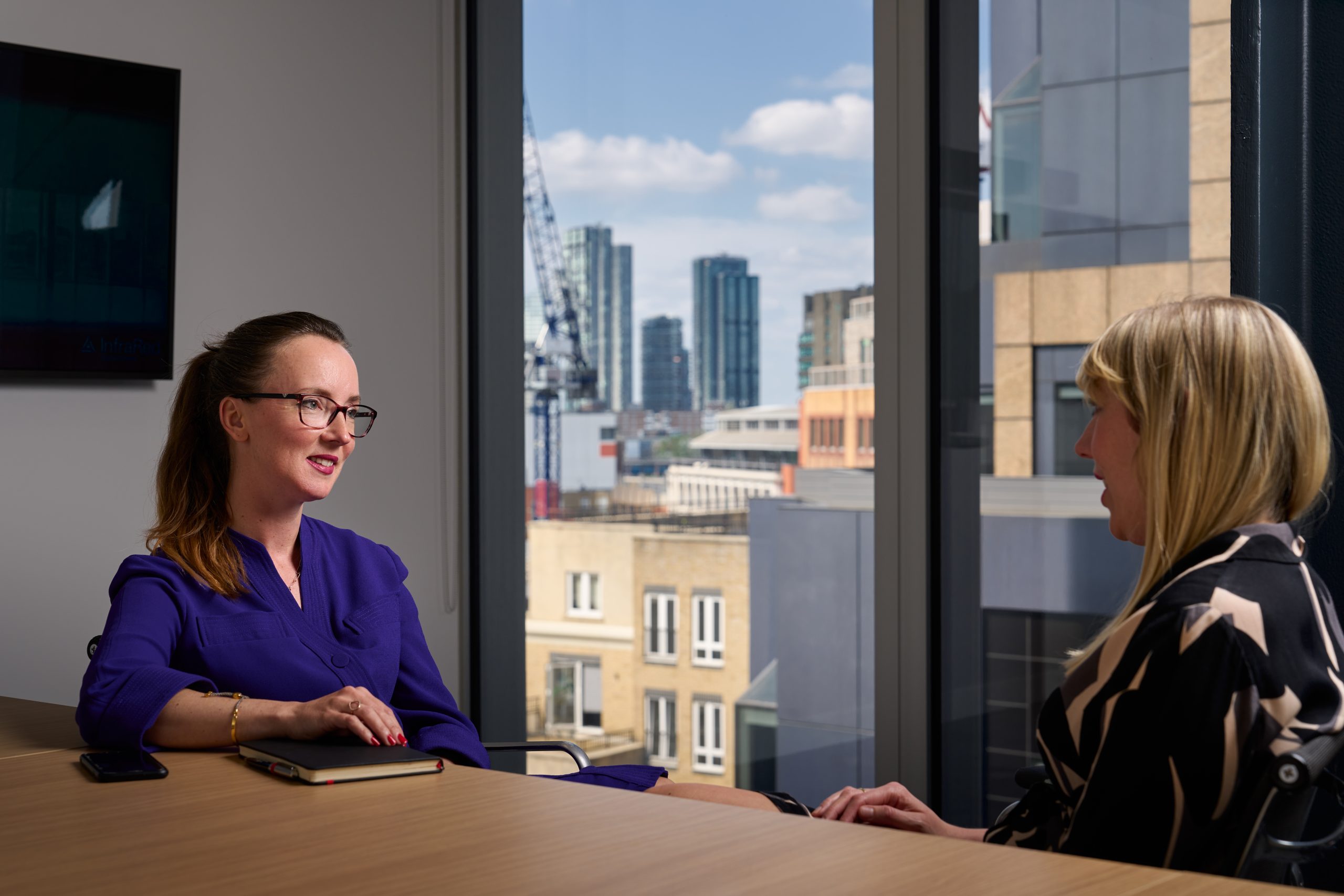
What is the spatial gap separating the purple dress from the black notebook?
185mm

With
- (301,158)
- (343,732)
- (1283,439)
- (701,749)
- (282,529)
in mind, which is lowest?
(701,749)

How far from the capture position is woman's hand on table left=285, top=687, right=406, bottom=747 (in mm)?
1644

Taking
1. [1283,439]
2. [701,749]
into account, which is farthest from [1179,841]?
[701,749]

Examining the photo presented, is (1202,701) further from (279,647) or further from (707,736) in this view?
(707,736)

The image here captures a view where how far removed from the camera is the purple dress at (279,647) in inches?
67.4

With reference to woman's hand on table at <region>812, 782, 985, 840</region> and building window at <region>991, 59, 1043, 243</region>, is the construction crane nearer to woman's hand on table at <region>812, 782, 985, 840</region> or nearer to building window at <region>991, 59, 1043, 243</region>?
building window at <region>991, 59, 1043, 243</region>

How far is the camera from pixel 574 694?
11.6 feet

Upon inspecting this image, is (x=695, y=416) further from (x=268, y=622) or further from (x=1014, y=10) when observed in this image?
(x=268, y=622)

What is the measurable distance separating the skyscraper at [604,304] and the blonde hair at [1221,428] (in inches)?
85.4

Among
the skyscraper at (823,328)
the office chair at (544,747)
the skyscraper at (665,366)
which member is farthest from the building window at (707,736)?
the office chair at (544,747)

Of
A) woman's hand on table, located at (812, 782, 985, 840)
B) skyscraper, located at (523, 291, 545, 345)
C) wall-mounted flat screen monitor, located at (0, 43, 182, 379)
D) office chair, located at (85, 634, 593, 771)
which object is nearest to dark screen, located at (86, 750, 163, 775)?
office chair, located at (85, 634, 593, 771)

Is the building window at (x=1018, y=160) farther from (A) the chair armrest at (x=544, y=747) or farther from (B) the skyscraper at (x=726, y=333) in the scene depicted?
(A) the chair armrest at (x=544, y=747)

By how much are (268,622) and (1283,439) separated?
1417 mm

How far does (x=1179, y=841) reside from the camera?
114 centimetres
